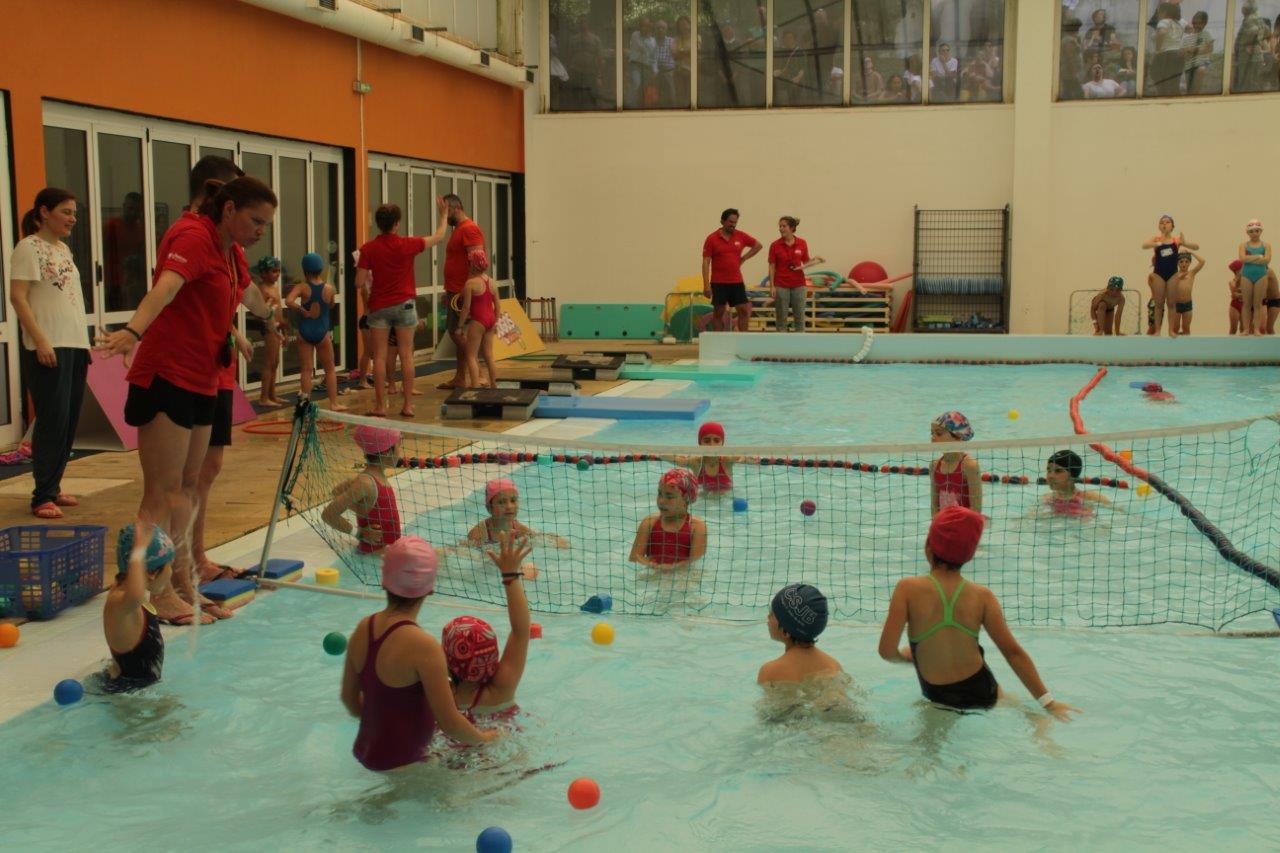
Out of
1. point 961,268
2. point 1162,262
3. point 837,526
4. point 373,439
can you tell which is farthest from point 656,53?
point 373,439

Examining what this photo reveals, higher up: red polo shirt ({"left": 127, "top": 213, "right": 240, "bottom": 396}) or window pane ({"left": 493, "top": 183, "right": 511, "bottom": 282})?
window pane ({"left": 493, "top": 183, "right": 511, "bottom": 282})

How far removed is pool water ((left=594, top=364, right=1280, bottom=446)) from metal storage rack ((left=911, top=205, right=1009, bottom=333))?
385cm

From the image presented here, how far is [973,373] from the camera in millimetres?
17281

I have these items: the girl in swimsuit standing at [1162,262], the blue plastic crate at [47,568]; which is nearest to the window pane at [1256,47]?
the girl in swimsuit standing at [1162,262]

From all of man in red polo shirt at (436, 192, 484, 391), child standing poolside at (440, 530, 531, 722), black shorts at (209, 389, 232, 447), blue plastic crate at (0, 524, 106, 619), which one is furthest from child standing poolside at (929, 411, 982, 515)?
man in red polo shirt at (436, 192, 484, 391)

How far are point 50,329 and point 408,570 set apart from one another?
464cm

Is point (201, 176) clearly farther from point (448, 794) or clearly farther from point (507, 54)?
point (507, 54)

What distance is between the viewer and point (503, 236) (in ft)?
74.2

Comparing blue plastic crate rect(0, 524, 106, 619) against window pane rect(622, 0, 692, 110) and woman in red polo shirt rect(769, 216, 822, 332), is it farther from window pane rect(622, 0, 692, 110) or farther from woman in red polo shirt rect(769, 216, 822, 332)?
window pane rect(622, 0, 692, 110)

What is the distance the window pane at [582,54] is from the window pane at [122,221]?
11938 millimetres

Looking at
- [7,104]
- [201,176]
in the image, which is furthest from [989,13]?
[201,176]

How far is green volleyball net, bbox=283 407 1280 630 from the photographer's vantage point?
22.0ft

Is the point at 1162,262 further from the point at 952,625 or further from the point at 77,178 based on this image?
the point at 952,625

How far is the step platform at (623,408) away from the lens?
477 inches
